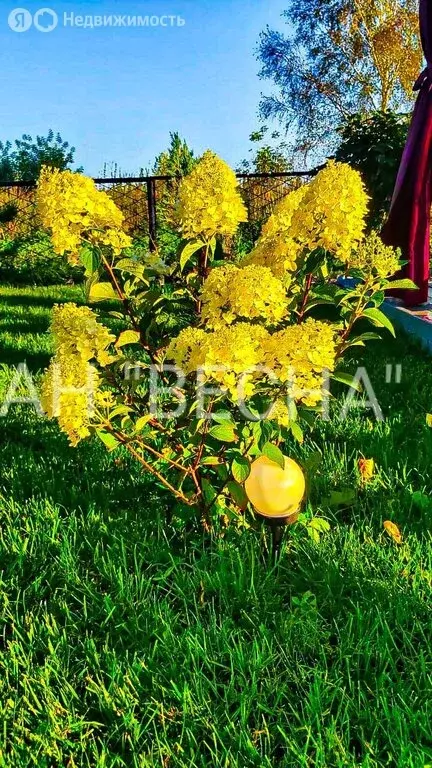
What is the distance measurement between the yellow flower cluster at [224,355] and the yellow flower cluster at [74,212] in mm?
298

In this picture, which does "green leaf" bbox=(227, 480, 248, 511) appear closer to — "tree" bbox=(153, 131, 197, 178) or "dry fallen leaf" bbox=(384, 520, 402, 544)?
"dry fallen leaf" bbox=(384, 520, 402, 544)

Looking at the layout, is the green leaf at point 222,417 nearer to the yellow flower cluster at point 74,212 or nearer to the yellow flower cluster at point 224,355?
the yellow flower cluster at point 224,355

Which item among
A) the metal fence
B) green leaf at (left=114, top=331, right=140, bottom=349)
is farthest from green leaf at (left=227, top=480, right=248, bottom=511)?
the metal fence

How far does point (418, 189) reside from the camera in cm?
394

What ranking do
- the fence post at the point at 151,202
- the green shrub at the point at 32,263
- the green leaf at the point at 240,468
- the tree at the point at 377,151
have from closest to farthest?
the green leaf at the point at 240,468 < the tree at the point at 377,151 < the fence post at the point at 151,202 < the green shrub at the point at 32,263

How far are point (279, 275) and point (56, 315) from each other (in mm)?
506

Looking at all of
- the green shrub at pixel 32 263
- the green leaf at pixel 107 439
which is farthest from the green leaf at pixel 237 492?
the green shrub at pixel 32 263

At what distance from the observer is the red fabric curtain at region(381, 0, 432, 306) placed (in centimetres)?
392

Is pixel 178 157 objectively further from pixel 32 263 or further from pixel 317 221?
pixel 317 221

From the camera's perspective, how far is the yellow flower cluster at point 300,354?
4.12ft

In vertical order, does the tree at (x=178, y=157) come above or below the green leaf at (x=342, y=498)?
above

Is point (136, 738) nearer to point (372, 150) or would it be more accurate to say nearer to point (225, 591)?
point (225, 591)

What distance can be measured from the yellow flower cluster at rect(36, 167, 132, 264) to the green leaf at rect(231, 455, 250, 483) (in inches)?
21.9

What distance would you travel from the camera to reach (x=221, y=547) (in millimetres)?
1671
